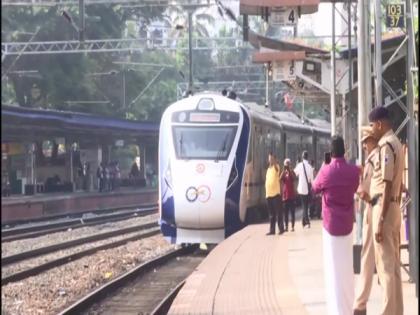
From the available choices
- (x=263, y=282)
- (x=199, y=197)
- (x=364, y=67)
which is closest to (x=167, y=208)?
(x=199, y=197)

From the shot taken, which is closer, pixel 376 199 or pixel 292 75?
pixel 376 199

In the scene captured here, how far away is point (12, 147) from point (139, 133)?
8.14 meters

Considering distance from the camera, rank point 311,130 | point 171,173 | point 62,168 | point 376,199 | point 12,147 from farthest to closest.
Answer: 1. point 62,168
2. point 12,147
3. point 311,130
4. point 171,173
5. point 376,199

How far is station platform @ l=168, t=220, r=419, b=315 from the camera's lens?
9.84 metres

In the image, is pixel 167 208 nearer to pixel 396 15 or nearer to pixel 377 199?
pixel 396 15

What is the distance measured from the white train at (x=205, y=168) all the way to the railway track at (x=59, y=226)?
6.95m

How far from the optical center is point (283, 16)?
18.1 metres

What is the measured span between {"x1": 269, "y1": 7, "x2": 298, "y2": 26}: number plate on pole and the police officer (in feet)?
34.5

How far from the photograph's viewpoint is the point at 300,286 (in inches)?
445

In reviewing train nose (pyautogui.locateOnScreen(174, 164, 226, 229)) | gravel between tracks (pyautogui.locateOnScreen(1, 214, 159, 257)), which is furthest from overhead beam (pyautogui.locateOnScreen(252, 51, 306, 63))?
gravel between tracks (pyautogui.locateOnScreen(1, 214, 159, 257))

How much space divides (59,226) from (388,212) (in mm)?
22579

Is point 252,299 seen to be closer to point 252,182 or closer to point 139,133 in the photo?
point 252,182

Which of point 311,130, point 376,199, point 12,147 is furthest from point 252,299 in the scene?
point 12,147

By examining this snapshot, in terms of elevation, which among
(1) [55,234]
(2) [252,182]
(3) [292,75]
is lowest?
(1) [55,234]
